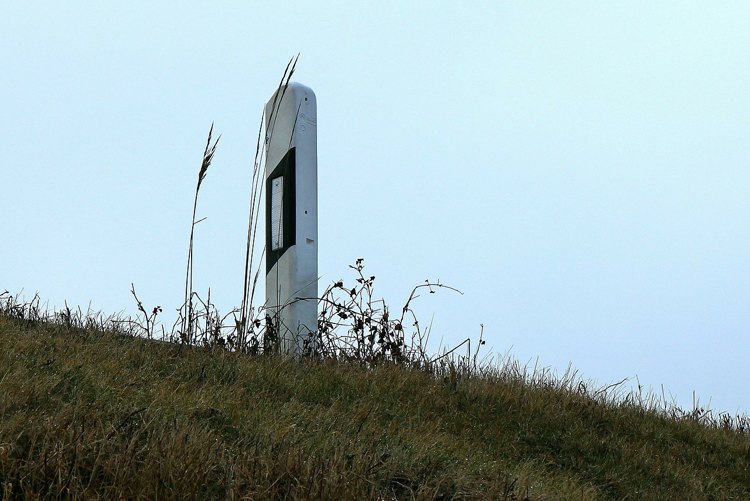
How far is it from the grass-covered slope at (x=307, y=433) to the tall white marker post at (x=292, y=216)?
621 millimetres

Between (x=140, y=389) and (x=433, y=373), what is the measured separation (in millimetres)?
2808

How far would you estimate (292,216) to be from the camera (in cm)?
565

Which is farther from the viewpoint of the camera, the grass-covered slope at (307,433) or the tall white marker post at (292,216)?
the tall white marker post at (292,216)

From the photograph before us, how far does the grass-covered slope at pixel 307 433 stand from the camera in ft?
7.51

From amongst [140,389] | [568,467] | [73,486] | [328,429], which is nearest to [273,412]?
[328,429]

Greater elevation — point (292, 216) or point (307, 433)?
point (292, 216)

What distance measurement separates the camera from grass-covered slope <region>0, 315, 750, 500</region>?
2.29m

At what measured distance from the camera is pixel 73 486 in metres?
2.12

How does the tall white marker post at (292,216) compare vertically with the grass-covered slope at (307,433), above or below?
above

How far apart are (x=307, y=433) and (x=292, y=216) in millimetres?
2868

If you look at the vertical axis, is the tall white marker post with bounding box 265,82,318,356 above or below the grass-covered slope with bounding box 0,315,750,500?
above

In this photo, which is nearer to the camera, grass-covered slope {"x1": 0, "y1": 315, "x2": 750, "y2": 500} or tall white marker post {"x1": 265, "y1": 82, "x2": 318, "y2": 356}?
grass-covered slope {"x1": 0, "y1": 315, "x2": 750, "y2": 500}

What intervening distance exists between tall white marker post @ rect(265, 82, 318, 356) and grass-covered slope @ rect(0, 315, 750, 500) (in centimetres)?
62

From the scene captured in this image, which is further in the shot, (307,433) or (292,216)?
(292,216)
